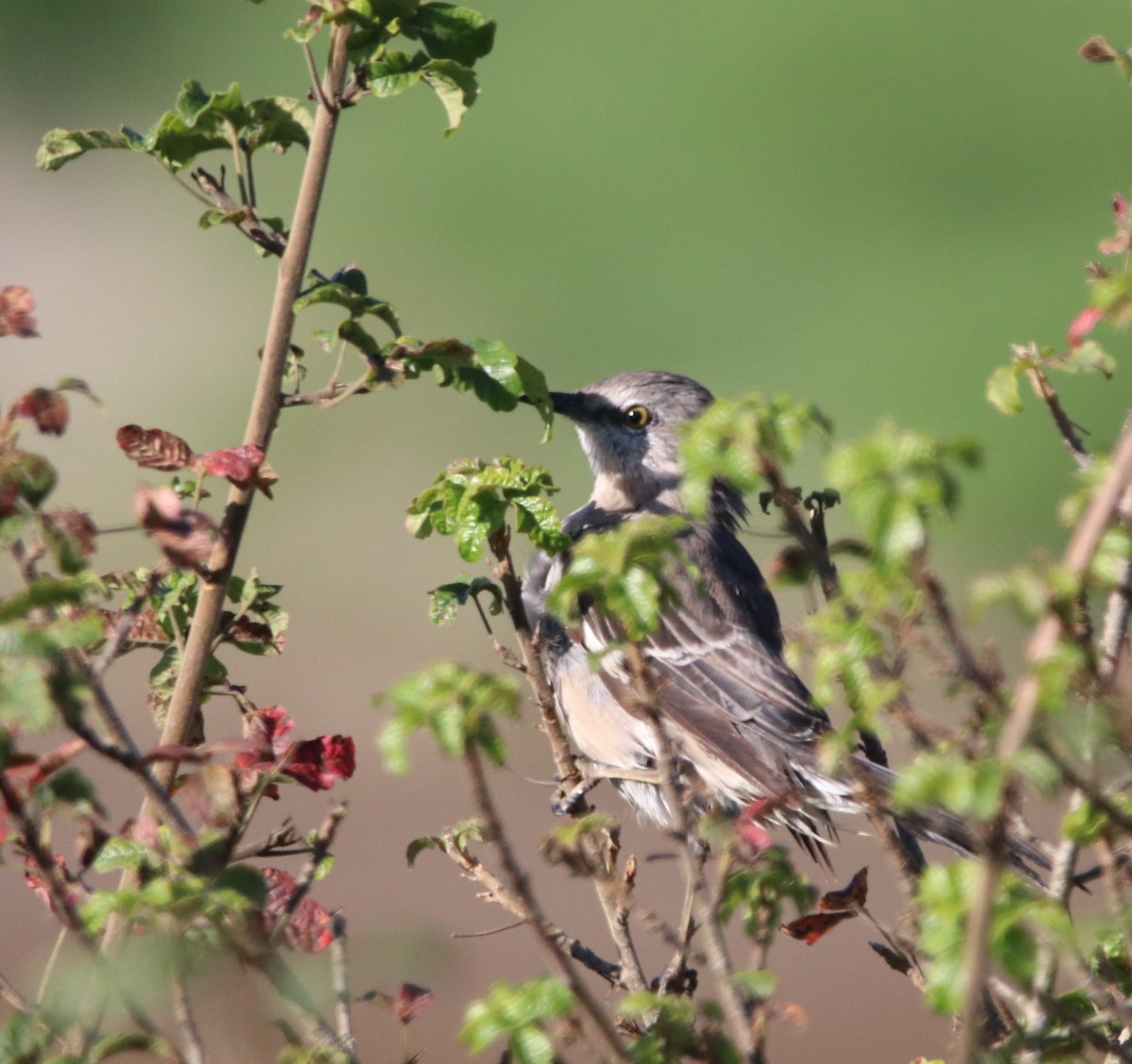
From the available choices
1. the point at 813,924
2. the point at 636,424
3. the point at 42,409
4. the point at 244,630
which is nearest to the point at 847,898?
the point at 813,924

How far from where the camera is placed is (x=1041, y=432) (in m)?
14.0

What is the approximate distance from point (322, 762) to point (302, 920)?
1.02 feet

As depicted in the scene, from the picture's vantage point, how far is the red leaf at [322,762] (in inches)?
101

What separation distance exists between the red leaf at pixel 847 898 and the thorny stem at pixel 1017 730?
1172 millimetres

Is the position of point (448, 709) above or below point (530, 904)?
above

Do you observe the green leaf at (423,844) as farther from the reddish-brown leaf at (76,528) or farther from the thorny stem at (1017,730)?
the thorny stem at (1017,730)

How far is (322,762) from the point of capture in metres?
2.61

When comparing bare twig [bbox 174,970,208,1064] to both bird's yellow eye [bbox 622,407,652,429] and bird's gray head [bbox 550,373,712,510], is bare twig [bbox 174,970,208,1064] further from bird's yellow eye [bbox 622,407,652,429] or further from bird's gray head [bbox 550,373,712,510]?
bird's yellow eye [bbox 622,407,652,429]

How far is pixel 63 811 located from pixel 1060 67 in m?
17.9

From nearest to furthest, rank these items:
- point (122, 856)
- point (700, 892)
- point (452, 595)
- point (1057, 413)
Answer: point (700, 892) < point (122, 856) < point (1057, 413) < point (452, 595)

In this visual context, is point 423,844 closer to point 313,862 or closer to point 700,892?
point 313,862

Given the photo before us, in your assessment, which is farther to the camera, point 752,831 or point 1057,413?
point 1057,413

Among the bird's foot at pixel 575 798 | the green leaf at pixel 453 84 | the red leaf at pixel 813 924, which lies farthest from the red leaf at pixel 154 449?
the red leaf at pixel 813 924

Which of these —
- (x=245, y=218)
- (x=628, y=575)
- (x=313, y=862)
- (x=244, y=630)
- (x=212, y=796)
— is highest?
(x=245, y=218)
